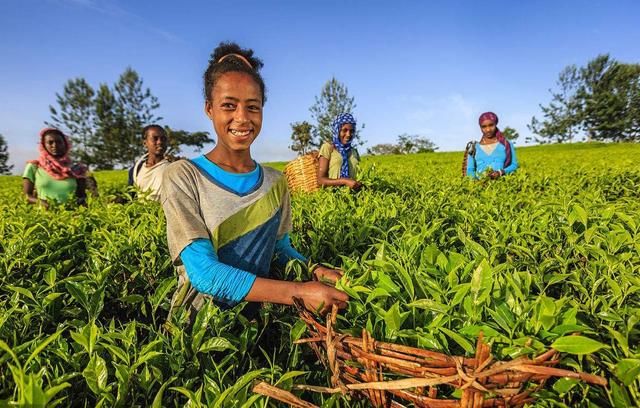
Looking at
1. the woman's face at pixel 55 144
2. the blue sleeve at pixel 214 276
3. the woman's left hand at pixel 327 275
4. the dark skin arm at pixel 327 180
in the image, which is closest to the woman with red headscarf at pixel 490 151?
the dark skin arm at pixel 327 180

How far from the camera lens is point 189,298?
1620mm

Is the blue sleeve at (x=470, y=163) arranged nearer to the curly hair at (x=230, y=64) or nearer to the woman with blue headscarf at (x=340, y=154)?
the woman with blue headscarf at (x=340, y=154)

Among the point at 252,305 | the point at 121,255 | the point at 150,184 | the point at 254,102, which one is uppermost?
the point at 254,102

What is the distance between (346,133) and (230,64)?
12.8 ft

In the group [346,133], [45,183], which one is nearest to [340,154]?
[346,133]

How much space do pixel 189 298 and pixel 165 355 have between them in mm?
500

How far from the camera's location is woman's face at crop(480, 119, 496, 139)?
635 centimetres

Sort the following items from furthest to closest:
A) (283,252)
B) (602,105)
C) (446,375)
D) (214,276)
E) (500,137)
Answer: (602,105) → (500,137) → (283,252) → (214,276) → (446,375)

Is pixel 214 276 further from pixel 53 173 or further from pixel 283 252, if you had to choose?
pixel 53 173

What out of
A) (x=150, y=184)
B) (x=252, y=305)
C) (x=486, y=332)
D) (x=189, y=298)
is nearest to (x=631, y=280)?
(x=486, y=332)

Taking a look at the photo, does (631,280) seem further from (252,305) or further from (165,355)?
(165,355)

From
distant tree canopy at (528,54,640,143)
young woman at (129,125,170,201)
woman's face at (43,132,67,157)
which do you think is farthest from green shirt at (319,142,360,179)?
distant tree canopy at (528,54,640,143)

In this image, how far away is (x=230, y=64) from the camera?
1.73 m

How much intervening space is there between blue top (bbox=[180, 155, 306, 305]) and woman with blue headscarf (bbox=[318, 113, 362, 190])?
318 cm
